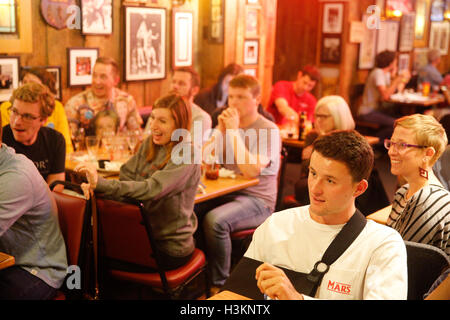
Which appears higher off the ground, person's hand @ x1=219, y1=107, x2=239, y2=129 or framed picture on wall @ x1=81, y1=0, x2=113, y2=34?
framed picture on wall @ x1=81, y1=0, x2=113, y2=34

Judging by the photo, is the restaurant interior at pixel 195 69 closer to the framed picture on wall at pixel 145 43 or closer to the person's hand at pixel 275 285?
the framed picture on wall at pixel 145 43

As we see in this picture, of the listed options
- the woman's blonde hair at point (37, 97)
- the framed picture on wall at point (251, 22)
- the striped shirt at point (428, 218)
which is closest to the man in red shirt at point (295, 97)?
the framed picture on wall at point (251, 22)

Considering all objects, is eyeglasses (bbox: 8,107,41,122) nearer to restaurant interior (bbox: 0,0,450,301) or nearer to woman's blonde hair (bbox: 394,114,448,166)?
restaurant interior (bbox: 0,0,450,301)

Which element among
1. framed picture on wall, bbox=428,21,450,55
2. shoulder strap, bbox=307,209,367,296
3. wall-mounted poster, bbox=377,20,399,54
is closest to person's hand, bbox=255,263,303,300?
shoulder strap, bbox=307,209,367,296

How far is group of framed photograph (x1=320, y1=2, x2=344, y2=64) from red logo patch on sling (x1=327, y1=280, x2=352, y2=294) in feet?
23.7

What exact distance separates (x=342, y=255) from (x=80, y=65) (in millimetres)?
3936

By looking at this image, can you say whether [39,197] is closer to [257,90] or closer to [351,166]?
[351,166]

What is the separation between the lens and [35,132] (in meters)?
3.20

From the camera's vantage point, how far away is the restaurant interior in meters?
2.67

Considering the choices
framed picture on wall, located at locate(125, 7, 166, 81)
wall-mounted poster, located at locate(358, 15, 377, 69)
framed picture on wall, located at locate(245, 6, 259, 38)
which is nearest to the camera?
framed picture on wall, located at locate(125, 7, 166, 81)

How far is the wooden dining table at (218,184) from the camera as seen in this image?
340 cm

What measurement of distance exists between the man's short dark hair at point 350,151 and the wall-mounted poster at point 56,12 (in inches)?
140

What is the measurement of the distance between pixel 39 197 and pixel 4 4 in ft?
8.61

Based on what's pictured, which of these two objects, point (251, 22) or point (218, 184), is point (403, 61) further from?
point (218, 184)
